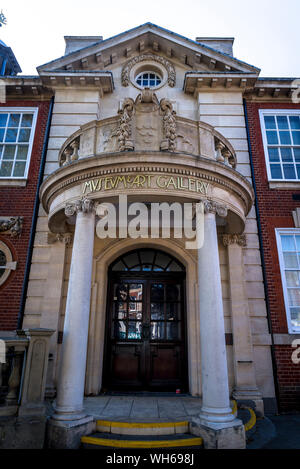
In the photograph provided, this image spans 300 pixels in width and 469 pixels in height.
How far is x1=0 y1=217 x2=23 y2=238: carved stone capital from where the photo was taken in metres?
8.36

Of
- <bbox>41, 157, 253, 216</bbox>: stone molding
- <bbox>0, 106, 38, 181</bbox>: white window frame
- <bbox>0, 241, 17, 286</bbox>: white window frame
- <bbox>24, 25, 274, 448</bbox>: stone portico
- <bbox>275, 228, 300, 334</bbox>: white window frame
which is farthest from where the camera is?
<bbox>0, 106, 38, 181</bbox>: white window frame

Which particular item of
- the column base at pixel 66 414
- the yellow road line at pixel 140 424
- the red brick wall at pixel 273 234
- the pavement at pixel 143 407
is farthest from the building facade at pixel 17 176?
the red brick wall at pixel 273 234

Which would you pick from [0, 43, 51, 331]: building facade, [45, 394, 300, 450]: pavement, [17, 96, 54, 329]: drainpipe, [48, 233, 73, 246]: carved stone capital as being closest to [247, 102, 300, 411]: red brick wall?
[45, 394, 300, 450]: pavement

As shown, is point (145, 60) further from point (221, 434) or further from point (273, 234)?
point (221, 434)

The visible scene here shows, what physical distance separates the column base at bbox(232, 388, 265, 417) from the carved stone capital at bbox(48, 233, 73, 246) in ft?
18.3

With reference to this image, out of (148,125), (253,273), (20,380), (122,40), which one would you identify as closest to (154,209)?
(148,125)

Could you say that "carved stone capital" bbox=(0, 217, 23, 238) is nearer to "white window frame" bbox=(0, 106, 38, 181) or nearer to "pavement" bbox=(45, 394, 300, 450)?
"white window frame" bbox=(0, 106, 38, 181)

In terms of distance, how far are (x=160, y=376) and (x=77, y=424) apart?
342 cm

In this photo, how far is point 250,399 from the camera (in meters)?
6.70

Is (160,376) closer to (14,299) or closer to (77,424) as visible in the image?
(77,424)

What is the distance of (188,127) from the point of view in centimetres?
641

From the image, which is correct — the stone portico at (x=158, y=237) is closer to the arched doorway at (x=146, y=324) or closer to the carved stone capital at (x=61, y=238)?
the carved stone capital at (x=61, y=238)

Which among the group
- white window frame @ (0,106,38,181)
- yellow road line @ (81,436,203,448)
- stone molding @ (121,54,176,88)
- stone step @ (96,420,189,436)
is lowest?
yellow road line @ (81,436,203,448)

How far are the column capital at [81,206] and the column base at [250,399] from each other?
209 inches
